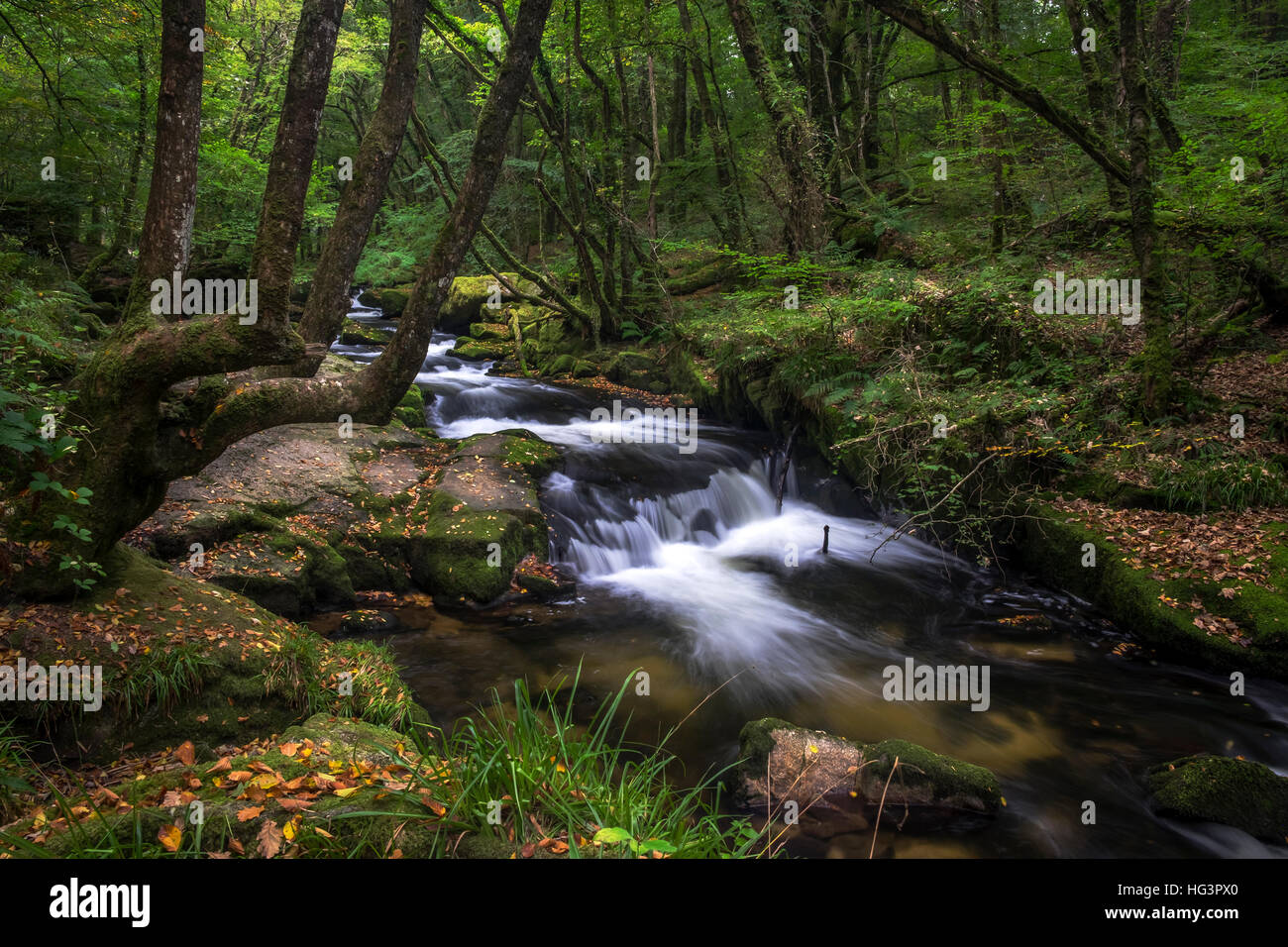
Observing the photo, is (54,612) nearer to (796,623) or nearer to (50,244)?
(796,623)

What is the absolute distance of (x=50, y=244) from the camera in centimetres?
1348

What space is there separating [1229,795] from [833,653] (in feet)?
11.1

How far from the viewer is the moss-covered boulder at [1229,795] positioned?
14.4 ft

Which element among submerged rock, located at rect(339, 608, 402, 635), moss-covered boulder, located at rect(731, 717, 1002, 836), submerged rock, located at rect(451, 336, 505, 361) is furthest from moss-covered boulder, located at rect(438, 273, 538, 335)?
moss-covered boulder, located at rect(731, 717, 1002, 836)

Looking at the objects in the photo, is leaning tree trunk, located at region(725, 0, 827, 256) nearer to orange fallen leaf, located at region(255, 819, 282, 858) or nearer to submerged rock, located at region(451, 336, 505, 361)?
submerged rock, located at region(451, 336, 505, 361)

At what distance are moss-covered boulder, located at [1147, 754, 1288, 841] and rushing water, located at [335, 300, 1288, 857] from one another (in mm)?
117

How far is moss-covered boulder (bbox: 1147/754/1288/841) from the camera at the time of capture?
14.4 feet

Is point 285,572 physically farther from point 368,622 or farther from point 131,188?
point 131,188

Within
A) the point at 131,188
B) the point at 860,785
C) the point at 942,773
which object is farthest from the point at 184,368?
the point at 131,188

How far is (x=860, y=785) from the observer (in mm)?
4617

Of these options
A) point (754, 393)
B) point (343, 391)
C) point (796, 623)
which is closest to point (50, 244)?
point (343, 391)

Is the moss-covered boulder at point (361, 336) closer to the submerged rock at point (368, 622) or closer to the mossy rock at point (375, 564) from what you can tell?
the mossy rock at point (375, 564)

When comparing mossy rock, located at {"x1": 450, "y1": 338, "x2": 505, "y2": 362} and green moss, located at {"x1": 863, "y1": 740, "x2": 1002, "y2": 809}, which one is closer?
green moss, located at {"x1": 863, "y1": 740, "x2": 1002, "y2": 809}

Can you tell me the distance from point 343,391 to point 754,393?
30.0 ft
